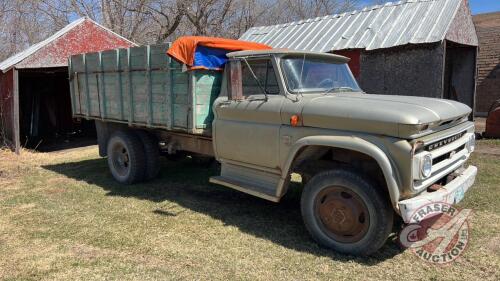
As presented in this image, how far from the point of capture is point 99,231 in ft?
16.8

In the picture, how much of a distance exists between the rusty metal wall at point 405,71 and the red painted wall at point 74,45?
6914mm

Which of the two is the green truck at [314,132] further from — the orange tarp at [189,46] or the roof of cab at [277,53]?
the orange tarp at [189,46]

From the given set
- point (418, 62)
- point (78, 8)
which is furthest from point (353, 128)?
point (78, 8)

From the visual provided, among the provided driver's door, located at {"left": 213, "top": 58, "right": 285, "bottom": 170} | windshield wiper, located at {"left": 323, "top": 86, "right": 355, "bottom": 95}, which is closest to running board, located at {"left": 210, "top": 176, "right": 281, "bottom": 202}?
driver's door, located at {"left": 213, "top": 58, "right": 285, "bottom": 170}

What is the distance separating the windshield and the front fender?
0.75m

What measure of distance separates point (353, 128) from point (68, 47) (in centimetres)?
942

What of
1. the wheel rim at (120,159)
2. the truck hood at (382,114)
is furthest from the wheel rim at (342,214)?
the wheel rim at (120,159)

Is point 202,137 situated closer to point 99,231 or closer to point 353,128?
point 99,231

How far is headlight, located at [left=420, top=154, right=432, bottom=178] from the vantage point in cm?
386

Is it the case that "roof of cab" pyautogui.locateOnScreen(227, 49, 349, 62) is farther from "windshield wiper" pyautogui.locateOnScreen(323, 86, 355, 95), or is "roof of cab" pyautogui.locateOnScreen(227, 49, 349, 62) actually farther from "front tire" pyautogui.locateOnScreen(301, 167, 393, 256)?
"front tire" pyautogui.locateOnScreen(301, 167, 393, 256)

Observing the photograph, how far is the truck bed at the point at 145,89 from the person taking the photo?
18.8 feet

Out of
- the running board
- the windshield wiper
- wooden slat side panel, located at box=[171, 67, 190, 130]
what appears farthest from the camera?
wooden slat side panel, located at box=[171, 67, 190, 130]

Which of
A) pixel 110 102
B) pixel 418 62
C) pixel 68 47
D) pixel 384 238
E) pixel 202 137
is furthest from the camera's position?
pixel 68 47

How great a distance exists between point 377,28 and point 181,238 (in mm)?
8630
